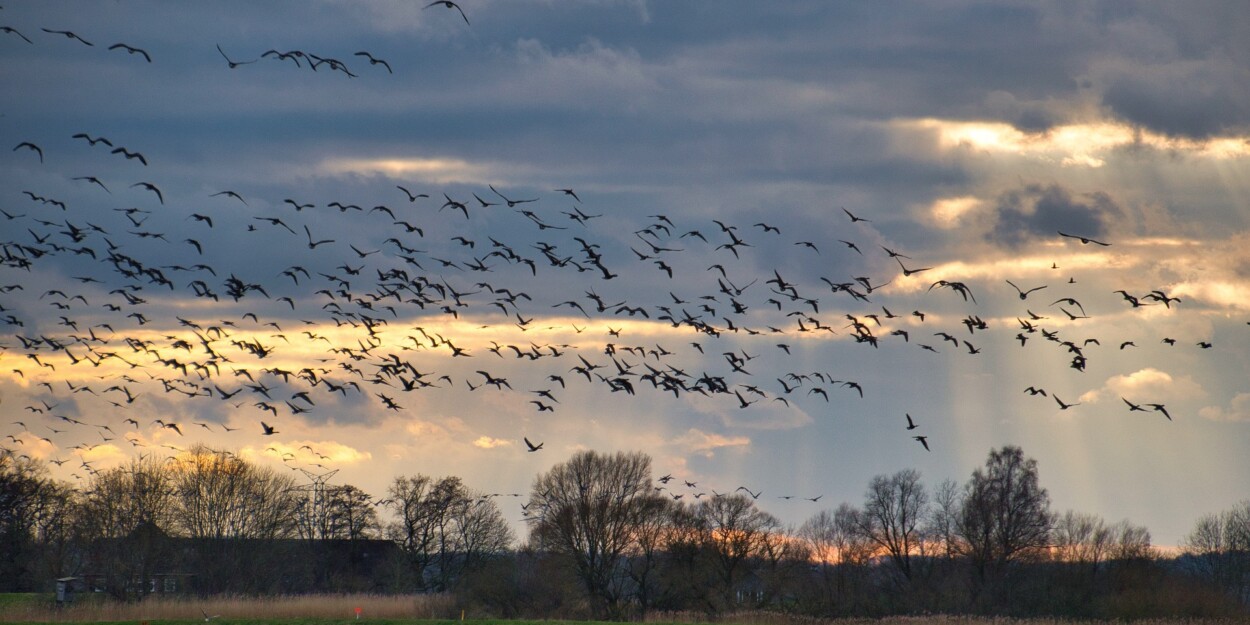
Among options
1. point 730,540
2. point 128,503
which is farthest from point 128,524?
point 730,540

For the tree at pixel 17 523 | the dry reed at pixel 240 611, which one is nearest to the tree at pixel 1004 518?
the dry reed at pixel 240 611

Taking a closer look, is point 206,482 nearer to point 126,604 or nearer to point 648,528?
point 126,604

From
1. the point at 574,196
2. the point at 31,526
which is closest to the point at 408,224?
the point at 574,196

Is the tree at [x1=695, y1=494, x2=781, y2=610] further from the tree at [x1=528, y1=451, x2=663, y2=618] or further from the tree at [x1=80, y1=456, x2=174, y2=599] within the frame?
the tree at [x1=80, y1=456, x2=174, y2=599]

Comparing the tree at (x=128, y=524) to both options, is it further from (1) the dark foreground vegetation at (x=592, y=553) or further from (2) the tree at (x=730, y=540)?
(2) the tree at (x=730, y=540)

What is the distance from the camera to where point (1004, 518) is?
98.9 meters

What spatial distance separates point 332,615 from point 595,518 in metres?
25.3

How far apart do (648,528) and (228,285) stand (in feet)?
170

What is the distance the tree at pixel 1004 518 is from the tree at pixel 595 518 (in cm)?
2642

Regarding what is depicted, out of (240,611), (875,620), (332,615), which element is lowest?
(875,620)

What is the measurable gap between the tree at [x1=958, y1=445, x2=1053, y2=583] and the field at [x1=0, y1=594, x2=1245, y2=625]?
68.9ft

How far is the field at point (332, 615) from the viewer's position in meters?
62.7

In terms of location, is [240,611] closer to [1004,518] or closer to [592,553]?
[592,553]

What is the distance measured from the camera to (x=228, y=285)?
38688 millimetres
